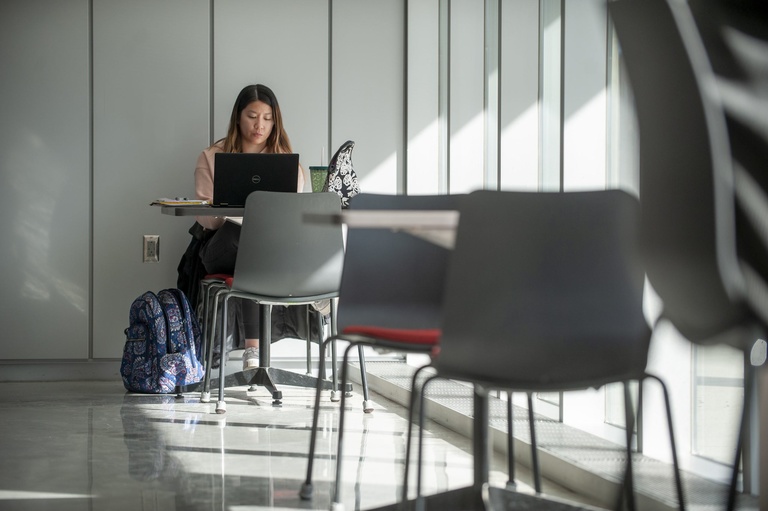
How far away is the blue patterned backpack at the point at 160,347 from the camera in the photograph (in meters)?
4.75

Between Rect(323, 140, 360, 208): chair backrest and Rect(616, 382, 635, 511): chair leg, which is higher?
Rect(323, 140, 360, 208): chair backrest

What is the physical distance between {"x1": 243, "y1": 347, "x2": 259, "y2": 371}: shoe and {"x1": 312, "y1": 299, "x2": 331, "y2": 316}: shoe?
1.88 feet

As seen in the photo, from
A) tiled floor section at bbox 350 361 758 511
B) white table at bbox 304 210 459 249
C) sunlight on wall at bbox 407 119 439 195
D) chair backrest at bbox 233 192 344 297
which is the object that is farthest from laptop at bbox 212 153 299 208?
white table at bbox 304 210 459 249

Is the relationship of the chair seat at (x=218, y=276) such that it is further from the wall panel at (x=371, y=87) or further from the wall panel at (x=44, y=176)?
the wall panel at (x=371, y=87)

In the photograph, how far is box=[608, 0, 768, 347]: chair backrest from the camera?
5.09 ft

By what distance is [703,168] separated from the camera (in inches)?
62.6

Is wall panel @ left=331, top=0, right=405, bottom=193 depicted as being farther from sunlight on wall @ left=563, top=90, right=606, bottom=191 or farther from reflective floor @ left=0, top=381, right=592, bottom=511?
sunlight on wall @ left=563, top=90, right=606, bottom=191

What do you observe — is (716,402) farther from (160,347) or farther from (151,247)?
(151,247)

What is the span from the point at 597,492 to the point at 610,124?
3.82 feet

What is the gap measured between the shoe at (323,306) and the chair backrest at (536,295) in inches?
103

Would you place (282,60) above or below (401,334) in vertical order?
above

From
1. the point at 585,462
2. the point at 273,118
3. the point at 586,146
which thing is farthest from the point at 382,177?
the point at 585,462

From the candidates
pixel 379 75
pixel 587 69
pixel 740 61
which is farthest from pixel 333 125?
pixel 740 61

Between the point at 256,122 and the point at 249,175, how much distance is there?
867 millimetres
